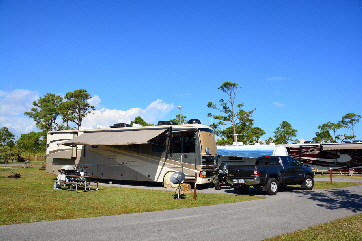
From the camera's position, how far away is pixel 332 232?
23.4 feet

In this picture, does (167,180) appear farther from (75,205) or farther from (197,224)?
(197,224)

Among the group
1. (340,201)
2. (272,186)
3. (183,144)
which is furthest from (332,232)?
(183,144)

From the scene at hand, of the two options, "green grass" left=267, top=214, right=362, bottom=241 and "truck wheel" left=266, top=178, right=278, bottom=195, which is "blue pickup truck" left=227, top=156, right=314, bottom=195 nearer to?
"truck wheel" left=266, top=178, right=278, bottom=195

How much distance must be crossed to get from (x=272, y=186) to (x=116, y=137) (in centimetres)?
855

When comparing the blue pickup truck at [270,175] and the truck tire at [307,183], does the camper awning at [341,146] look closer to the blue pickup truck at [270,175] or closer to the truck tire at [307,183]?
the blue pickup truck at [270,175]

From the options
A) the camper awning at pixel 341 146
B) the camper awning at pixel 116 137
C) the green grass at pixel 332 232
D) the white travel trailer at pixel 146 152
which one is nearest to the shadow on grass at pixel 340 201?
the green grass at pixel 332 232

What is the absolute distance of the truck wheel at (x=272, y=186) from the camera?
14305 millimetres

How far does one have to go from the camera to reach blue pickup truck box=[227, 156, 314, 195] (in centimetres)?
1434

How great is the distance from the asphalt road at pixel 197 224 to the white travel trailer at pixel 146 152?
5.57 metres

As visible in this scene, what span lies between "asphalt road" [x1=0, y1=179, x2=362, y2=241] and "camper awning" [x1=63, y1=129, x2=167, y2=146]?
6.78 metres

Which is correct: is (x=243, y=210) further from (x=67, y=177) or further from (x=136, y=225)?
(x=67, y=177)

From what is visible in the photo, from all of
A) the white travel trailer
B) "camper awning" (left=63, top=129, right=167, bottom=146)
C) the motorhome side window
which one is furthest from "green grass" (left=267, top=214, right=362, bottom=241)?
"camper awning" (left=63, top=129, right=167, bottom=146)

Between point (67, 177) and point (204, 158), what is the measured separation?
671 centimetres

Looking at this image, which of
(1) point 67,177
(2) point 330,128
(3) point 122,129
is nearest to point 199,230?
(1) point 67,177
